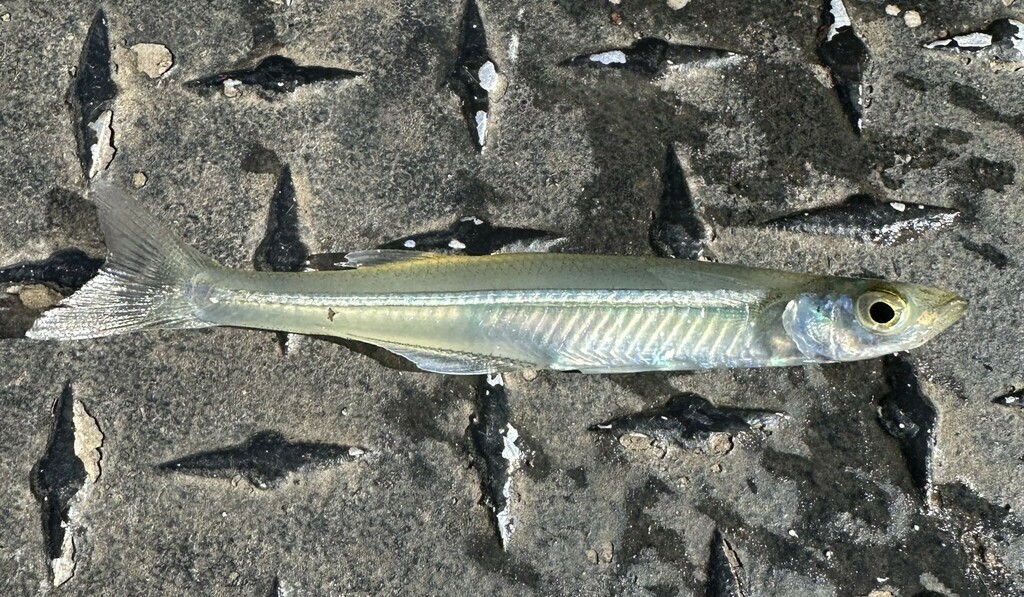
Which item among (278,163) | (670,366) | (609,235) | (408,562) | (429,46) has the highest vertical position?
(429,46)

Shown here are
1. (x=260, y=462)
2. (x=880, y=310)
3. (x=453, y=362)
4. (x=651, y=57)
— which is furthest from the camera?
(x=651, y=57)

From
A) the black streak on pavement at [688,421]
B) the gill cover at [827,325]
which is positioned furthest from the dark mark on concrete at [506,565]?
the gill cover at [827,325]

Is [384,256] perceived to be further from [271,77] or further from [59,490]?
[59,490]

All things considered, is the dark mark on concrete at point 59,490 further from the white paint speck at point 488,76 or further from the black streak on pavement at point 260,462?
the white paint speck at point 488,76

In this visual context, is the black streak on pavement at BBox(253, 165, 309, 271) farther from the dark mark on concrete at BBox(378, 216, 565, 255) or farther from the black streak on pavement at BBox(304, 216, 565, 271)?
the dark mark on concrete at BBox(378, 216, 565, 255)

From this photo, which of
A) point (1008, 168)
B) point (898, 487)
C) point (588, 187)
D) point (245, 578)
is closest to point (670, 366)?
point (588, 187)

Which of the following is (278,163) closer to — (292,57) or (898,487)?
(292,57)

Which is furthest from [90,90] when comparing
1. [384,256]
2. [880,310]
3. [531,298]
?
[880,310]
